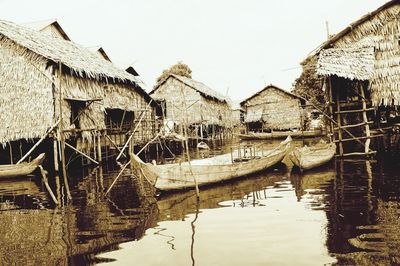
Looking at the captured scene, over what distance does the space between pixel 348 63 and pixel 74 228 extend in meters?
11.5

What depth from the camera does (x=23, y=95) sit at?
15.0 metres

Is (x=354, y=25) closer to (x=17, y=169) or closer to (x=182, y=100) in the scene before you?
(x=17, y=169)

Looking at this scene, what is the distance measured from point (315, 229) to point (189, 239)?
6.97ft

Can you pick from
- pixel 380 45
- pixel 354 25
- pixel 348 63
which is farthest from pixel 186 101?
pixel 380 45

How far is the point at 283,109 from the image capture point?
3478 centimetres

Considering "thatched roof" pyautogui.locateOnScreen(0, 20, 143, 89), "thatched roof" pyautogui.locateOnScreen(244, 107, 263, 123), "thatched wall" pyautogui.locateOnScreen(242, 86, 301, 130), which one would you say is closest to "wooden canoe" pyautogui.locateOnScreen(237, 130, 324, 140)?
"thatched roof" pyautogui.locateOnScreen(244, 107, 263, 123)

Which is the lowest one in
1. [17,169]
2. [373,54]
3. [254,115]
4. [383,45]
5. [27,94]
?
[17,169]

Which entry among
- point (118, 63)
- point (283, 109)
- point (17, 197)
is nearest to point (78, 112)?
point (17, 197)

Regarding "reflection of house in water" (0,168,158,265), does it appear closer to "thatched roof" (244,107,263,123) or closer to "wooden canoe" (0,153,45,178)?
"wooden canoe" (0,153,45,178)

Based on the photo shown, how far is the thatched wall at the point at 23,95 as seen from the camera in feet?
48.6

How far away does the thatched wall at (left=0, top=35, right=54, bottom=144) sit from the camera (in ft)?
48.6

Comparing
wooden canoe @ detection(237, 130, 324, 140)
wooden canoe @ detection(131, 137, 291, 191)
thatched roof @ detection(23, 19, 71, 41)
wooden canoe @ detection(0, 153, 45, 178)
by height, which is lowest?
wooden canoe @ detection(131, 137, 291, 191)

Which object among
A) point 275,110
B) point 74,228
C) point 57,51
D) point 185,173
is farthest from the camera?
point 275,110

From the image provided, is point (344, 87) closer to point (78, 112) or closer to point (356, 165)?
point (356, 165)
